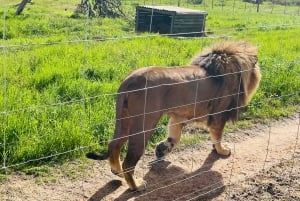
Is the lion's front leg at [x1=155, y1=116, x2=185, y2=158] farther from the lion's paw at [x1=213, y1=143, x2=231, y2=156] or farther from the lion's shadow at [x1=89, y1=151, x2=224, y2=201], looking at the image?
the lion's paw at [x1=213, y1=143, x2=231, y2=156]

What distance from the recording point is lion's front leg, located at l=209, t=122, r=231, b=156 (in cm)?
521

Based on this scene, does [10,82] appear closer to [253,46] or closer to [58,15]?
[253,46]

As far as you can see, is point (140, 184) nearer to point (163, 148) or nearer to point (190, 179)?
point (190, 179)

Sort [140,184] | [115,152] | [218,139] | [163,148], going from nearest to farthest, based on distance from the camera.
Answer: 1. [115,152]
2. [140,184]
3. [163,148]
4. [218,139]

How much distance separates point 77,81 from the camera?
21.2 feet

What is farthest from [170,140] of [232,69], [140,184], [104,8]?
[104,8]

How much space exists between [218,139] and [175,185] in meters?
0.97

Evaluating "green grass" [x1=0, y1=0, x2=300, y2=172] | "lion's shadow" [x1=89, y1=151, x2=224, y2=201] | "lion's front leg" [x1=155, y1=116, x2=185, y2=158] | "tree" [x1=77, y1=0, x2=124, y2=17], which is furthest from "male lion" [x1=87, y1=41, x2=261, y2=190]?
"tree" [x1=77, y1=0, x2=124, y2=17]

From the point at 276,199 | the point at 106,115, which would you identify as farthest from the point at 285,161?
the point at 106,115

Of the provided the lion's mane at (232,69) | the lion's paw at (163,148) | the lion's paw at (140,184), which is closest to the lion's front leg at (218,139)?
the lion's mane at (232,69)

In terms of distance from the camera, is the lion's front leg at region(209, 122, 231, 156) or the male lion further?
the lion's front leg at region(209, 122, 231, 156)

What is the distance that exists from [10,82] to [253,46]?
3305 millimetres

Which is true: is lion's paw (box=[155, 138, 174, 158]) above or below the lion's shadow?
above

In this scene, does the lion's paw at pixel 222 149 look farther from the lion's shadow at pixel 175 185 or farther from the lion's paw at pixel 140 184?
the lion's paw at pixel 140 184
